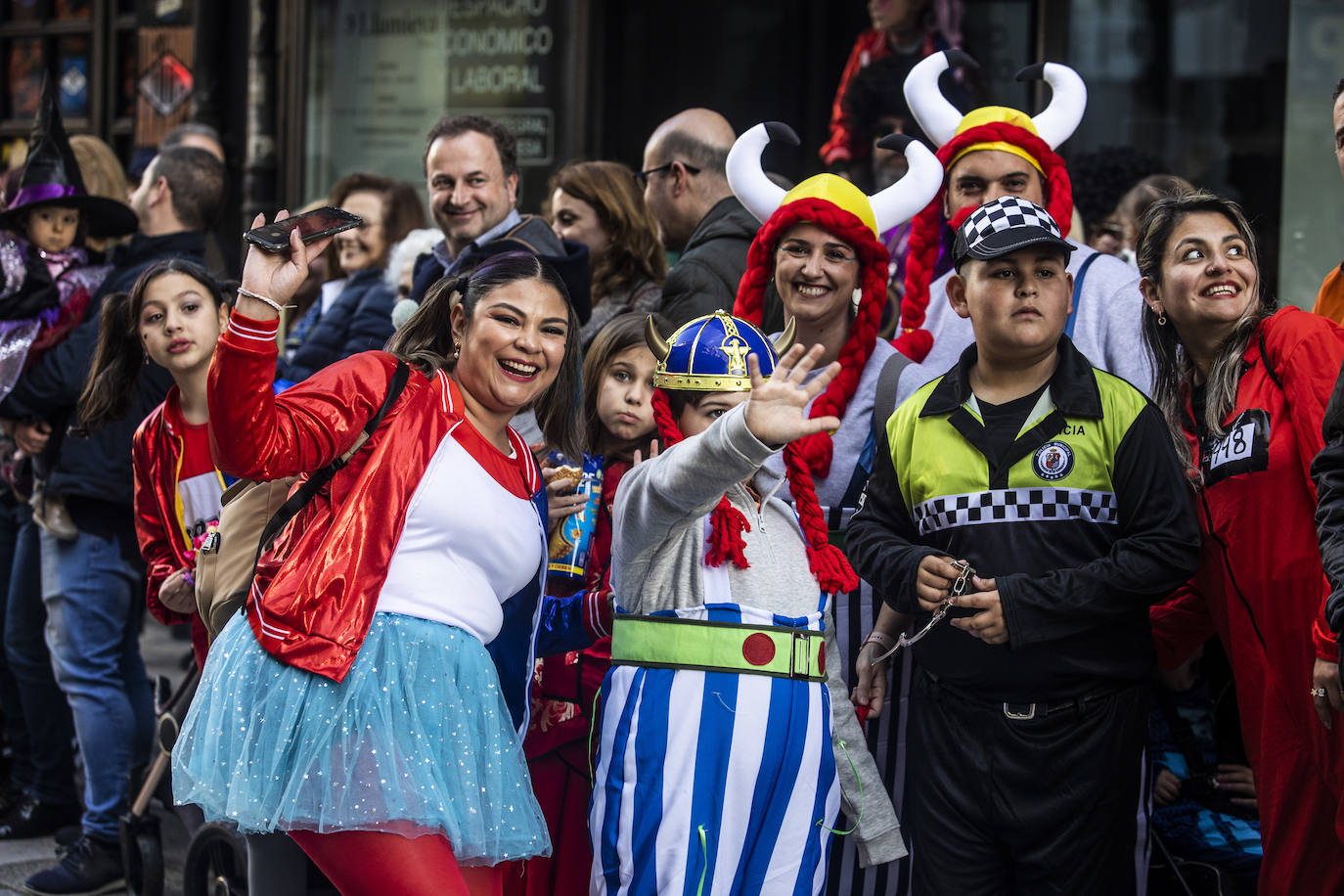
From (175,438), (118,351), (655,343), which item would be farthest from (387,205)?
(655,343)

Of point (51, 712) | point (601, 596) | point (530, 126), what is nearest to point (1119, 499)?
point (601, 596)

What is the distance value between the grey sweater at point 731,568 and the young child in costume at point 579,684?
46 cm

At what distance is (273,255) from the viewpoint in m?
2.69

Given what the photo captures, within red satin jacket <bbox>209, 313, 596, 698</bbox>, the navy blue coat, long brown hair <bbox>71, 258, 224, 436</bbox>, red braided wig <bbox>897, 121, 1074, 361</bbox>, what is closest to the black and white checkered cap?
red braided wig <bbox>897, 121, 1074, 361</bbox>

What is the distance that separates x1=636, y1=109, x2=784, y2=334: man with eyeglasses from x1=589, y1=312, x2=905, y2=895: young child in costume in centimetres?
137

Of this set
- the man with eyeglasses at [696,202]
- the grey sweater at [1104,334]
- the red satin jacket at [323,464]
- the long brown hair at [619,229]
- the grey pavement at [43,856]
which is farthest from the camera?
the long brown hair at [619,229]

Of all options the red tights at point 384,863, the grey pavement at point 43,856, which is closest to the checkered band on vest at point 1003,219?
the red tights at point 384,863

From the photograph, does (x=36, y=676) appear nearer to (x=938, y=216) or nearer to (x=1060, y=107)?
(x=938, y=216)

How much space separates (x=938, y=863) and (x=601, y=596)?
3.13 ft

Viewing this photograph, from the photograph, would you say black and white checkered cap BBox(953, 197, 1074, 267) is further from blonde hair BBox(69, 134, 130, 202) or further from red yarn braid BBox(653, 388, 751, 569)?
blonde hair BBox(69, 134, 130, 202)

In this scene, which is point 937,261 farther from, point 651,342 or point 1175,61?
point 1175,61

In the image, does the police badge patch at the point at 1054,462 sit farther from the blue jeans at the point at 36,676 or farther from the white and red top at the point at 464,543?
the blue jeans at the point at 36,676

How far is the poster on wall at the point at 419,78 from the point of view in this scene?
25.6ft

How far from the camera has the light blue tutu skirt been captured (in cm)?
273
